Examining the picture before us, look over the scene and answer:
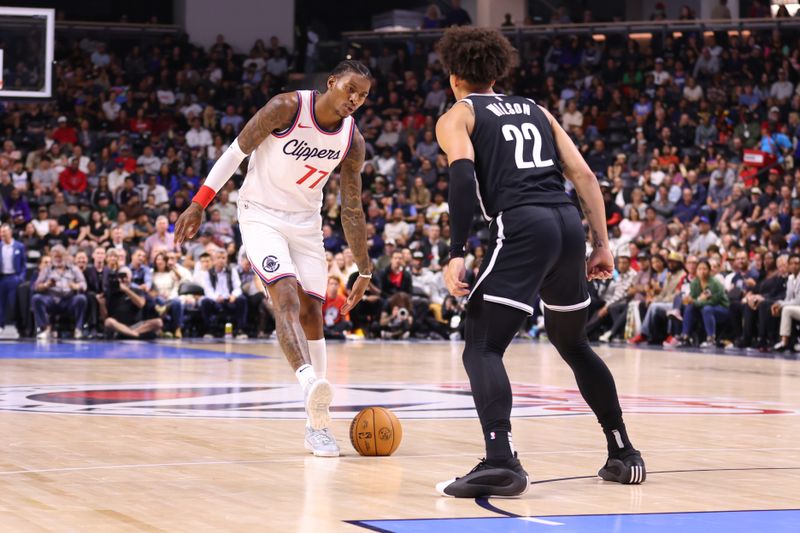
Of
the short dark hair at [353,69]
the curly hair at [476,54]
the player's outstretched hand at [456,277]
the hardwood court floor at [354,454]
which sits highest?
the short dark hair at [353,69]

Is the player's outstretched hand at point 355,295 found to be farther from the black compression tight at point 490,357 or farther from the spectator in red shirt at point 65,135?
the spectator in red shirt at point 65,135

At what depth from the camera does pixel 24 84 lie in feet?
51.3

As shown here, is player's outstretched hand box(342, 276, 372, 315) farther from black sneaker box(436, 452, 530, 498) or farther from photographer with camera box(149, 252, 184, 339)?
photographer with camera box(149, 252, 184, 339)

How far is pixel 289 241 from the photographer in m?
6.64

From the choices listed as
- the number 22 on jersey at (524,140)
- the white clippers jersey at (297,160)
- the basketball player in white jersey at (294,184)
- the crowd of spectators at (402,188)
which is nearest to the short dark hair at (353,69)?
the basketball player in white jersey at (294,184)

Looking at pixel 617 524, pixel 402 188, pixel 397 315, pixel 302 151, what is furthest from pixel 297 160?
pixel 402 188

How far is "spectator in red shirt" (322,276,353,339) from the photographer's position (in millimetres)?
17906

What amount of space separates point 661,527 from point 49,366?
8.87 metres

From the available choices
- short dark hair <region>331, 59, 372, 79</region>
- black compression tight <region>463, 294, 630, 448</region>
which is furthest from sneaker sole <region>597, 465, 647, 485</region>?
short dark hair <region>331, 59, 372, 79</region>

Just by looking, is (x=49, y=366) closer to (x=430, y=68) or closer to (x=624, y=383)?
(x=624, y=383)

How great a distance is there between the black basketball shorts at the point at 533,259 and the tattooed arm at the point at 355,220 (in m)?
1.72

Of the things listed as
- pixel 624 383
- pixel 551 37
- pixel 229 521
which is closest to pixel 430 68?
pixel 551 37

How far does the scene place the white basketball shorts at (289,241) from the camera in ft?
21.3

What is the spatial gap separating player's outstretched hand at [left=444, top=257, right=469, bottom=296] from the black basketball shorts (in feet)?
0.45
